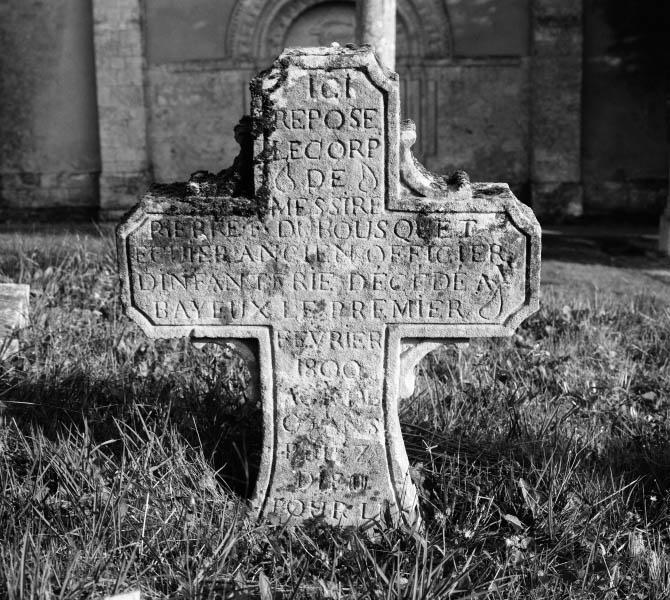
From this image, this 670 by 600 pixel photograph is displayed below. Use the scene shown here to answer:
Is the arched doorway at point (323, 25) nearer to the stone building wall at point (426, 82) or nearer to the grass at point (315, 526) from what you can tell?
the stone building wall at point (426, 82)

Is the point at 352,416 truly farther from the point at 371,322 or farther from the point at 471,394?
the point at 471,394

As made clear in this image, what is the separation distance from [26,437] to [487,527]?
1.70m

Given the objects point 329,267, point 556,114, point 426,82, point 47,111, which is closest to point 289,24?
point 426,82

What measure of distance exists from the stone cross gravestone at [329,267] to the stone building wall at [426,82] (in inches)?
349

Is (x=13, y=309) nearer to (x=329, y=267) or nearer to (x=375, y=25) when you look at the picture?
(x=329, y=267)

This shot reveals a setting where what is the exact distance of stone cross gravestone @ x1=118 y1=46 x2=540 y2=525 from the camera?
2.72m

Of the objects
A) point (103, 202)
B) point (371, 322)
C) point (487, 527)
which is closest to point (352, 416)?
point (371, 322)

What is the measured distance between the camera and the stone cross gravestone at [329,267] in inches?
107

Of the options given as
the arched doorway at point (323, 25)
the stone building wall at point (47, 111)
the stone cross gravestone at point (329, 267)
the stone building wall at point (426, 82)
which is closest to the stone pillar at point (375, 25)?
the stone building wall at point (426, 82)

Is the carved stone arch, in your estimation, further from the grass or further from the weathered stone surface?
the grass

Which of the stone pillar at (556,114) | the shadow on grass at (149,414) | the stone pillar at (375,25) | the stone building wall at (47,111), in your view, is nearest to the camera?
the shadow on grass at (149,414)

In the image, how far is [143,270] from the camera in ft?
9.34

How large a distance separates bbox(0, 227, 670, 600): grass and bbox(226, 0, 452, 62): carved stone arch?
7754mm

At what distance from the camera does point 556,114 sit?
11312 millimetres
